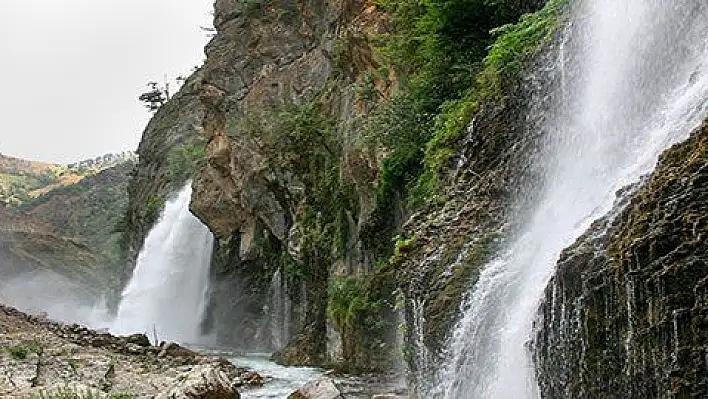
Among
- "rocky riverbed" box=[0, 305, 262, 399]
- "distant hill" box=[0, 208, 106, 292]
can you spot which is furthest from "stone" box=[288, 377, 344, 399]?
"distant hill" box=[0, 208, 106, 292]

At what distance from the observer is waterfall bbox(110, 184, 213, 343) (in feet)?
110

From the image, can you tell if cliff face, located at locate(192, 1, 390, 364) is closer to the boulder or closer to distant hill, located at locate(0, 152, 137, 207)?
the boulder

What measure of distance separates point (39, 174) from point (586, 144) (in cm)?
12183

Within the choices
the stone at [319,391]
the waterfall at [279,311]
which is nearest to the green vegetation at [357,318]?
the stone at [319,391]

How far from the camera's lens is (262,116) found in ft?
81.1

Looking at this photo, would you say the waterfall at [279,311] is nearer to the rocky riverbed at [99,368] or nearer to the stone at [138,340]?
the stone at [138,340]

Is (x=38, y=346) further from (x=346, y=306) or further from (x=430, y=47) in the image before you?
(x=430, y=47)

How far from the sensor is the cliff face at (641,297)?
472cm

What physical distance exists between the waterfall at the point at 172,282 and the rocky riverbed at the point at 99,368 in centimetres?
1057

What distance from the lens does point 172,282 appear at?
113ft

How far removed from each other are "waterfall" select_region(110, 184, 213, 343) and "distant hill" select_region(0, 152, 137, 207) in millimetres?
62821

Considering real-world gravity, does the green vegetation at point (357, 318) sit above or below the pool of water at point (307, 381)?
above

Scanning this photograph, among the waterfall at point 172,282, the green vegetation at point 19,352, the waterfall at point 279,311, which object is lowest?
the green vegetation at point 19,352

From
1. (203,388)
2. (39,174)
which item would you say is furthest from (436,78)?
(39,174)
